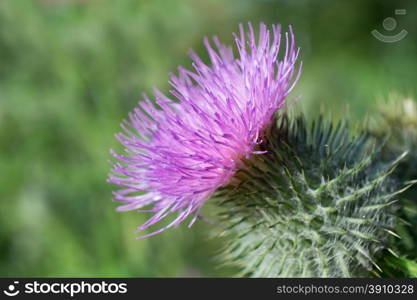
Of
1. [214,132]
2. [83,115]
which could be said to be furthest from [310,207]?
[83,115]

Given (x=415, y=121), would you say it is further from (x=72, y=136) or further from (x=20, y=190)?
(x=20, y=190)

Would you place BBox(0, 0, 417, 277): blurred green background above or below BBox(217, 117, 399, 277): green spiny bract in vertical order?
above

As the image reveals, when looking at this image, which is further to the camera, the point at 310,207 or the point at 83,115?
the point at 83,115

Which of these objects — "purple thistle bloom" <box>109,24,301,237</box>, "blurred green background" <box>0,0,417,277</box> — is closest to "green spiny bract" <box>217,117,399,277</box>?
A: "purple thistle bloom" <box>109,24,301,237</box>

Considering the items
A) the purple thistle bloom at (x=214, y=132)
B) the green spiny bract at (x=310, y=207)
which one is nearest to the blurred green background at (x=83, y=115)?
the green spiny bract at (x=310, y=207)

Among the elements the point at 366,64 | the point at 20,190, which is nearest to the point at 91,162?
the point at 20,190

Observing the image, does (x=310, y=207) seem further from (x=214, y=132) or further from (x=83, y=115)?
(x=83, y=115)

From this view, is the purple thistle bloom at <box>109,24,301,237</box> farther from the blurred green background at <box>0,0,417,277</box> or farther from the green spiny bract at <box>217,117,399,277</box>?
the blurred green background at <box>0,0,417,277</box>

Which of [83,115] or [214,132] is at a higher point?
[83,115]
